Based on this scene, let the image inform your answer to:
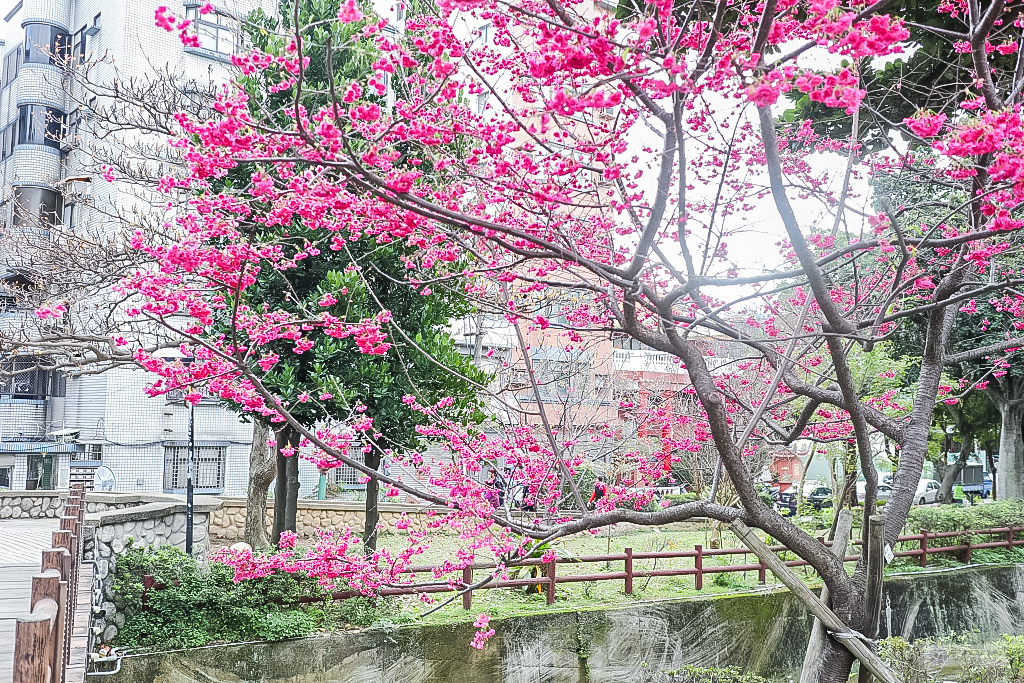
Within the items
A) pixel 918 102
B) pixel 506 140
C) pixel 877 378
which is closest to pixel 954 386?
pixel 877 378

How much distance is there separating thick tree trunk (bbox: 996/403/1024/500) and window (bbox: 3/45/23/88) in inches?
1021

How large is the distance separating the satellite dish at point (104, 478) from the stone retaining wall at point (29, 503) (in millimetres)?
1696

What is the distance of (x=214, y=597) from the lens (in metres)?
8.66

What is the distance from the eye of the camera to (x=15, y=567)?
9102 mm

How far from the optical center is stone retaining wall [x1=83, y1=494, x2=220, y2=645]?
7.95 m

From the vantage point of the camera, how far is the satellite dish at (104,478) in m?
17.5

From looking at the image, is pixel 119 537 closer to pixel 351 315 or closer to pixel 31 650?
pixel 351 315

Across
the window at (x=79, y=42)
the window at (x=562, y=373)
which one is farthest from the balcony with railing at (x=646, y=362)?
the window at (x=79, y=42)

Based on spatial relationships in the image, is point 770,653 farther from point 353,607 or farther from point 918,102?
point 918,102

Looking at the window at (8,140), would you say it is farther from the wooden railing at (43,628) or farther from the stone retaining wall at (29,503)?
the wooden railing at (43,628)

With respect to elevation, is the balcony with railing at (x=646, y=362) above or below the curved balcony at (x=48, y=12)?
below

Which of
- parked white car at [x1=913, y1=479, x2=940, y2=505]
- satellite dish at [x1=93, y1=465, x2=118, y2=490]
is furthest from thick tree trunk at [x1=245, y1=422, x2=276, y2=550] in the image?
parked white car at [x1=913, y1=479, x2=940, y2=505]

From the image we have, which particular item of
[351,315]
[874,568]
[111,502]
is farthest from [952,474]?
[111,502]

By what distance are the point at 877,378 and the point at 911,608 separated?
12.6ft
